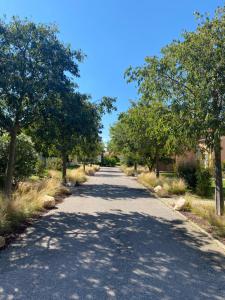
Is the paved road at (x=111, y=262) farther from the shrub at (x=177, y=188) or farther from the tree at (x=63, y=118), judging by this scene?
the shrub at (x=177, y=188)

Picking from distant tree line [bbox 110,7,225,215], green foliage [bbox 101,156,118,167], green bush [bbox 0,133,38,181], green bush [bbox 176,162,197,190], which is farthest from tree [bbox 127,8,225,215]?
green foliage [bbox 101,156,118,167]

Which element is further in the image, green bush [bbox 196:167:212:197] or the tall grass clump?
green bush [bbox 196:167:212:197]

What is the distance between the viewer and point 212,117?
8.77 metres

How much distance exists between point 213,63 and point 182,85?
131 cm

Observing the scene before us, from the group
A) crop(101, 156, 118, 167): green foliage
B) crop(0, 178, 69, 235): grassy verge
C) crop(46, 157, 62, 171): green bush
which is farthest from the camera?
crop(101, 156, 118, 167): green foliage

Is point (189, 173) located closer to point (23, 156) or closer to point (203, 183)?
point (203, 183)

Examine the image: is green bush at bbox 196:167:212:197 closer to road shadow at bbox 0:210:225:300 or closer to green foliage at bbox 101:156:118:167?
road shadow at bbox 0:210:225:300

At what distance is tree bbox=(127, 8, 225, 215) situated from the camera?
9.09 m

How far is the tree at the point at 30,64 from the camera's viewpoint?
409 inches

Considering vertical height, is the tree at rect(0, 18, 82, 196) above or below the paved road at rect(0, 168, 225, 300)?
above

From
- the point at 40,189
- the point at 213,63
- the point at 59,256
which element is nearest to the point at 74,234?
the point at 59,256

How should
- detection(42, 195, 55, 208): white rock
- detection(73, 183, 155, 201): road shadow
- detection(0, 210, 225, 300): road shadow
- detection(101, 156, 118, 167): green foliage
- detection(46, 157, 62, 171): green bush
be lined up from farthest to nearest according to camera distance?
detection(101, 156, 118, 167): green foliage < detection(46, 157, 62, 171): green bush < detection(73, 183, 155, 201): road shadow < detection(42, 195, 55, 208): white rock < detection(0, 210, 225, 300): road shadow

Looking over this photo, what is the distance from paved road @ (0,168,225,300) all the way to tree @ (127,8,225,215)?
2.78 metres

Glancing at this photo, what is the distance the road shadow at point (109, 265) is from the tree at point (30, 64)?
3764mm
